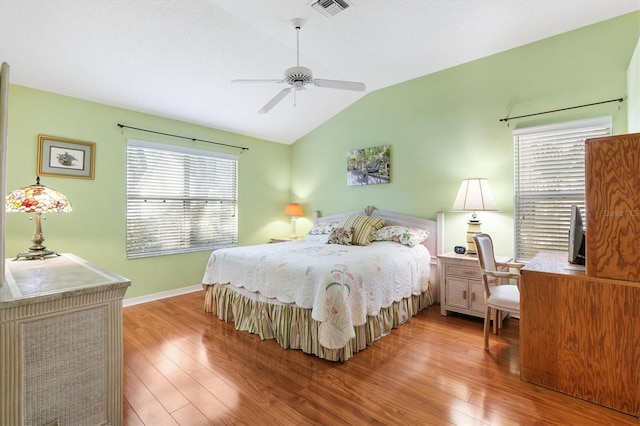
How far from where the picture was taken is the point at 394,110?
4.24m

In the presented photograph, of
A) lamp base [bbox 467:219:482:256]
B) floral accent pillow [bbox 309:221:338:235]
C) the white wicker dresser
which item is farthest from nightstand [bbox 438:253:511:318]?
the white wicker dresser

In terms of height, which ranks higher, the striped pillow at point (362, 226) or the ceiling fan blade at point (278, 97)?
the ceiling fan blade at point (278, 97)

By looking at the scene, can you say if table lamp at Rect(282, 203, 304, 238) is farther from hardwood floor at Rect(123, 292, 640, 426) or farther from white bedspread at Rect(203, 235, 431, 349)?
hardwood floor at Rect(123, 292, 640, 426)

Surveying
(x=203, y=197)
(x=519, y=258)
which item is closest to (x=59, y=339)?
(x=203, y=197)

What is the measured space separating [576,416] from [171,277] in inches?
172

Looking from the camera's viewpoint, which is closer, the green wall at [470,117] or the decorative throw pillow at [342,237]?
the green wall at [470,117]

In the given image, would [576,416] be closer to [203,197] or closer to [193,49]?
[193,49]

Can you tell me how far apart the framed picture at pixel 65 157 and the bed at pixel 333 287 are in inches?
73.5

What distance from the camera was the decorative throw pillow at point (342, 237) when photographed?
3729 millimetres

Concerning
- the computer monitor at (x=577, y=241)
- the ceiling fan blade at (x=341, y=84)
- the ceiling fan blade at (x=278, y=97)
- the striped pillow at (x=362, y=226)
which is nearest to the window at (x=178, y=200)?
the ceiling fan blade at (x=278, y=97)

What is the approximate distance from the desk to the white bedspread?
1.11 meters

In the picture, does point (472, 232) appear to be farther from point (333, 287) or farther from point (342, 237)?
point (333, 287)

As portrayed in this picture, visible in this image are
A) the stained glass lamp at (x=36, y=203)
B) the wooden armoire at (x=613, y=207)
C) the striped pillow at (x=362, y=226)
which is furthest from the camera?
the striped pillow at (x=362, y=226)

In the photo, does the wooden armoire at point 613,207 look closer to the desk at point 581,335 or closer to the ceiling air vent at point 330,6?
the desk at point 581,335
